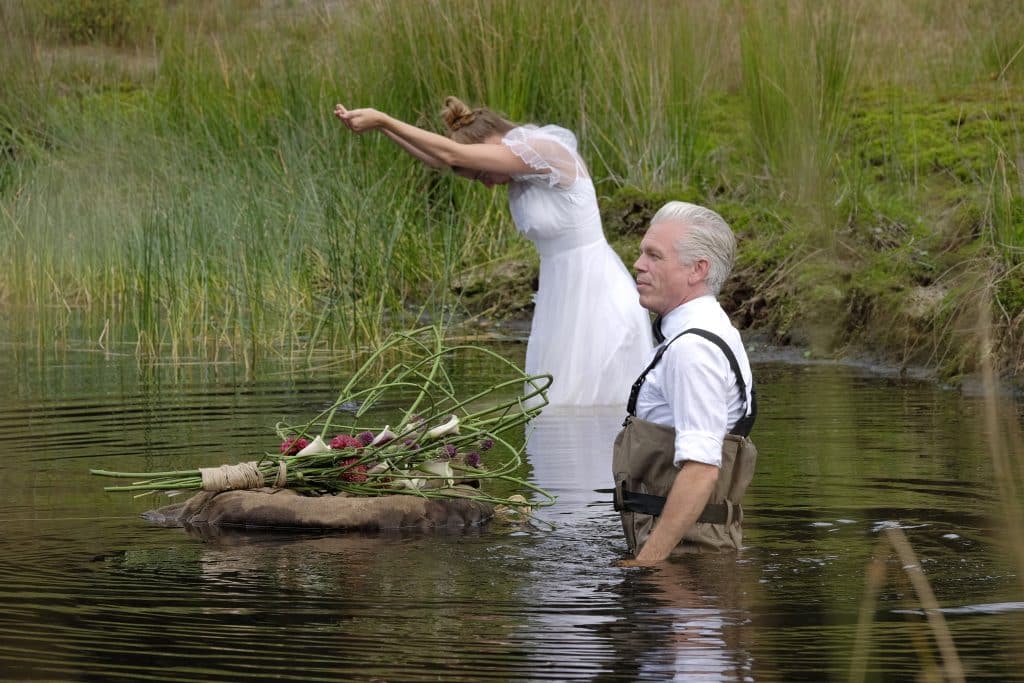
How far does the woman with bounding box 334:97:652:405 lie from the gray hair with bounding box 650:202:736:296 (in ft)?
11.5

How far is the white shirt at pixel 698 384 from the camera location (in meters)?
4.93

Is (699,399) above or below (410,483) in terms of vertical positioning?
above

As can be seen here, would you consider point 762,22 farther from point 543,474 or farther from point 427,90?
point 543,474

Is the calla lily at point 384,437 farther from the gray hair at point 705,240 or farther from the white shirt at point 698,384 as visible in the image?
the gray hair at point 705,240

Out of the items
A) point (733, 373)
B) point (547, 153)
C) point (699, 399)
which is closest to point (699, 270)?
point (733, 373)

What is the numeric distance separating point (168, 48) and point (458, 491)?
980 cm

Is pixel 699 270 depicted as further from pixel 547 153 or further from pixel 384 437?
pixel 547 153

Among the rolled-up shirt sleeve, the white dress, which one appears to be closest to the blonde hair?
the white dress

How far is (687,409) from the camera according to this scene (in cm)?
494

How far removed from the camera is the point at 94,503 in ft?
21.7

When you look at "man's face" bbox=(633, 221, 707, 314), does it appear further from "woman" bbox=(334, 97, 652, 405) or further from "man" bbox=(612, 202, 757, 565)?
"woman" bbox=(334, 97, 652, 405)

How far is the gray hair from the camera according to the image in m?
5.13

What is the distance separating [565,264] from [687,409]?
164 inches

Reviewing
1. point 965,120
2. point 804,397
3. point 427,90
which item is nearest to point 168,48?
point 427,90
